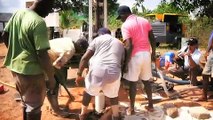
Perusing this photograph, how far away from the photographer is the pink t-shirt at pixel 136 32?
614 cm

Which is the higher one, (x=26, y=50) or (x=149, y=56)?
(x=26, y=50)

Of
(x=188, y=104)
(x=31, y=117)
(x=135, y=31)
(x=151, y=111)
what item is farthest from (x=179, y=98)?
(x=31, y=117)

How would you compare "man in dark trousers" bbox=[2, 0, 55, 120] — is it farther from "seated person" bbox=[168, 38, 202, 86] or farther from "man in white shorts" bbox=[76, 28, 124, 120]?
"seated person" bbox=[168, 38, 202, 86]

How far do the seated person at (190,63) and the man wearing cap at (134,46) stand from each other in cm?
205

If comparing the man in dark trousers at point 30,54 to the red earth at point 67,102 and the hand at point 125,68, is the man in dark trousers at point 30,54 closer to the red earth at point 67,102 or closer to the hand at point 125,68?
the red earth at point 67,102

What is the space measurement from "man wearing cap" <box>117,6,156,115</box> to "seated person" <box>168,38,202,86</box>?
2053mm

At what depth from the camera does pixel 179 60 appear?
9.02 m

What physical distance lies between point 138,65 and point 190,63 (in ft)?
7.65

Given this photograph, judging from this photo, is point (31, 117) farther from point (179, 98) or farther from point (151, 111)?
point (179, 98)

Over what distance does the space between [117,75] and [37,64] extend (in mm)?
1598

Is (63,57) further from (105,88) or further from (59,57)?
(105,88)

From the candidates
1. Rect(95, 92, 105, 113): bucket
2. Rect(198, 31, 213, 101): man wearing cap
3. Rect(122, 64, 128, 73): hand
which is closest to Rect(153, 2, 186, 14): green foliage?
Rect(198, 31, 213, 101): man wearing cap

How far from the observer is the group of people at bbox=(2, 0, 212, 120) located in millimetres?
4113

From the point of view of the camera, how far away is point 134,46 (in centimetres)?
623
